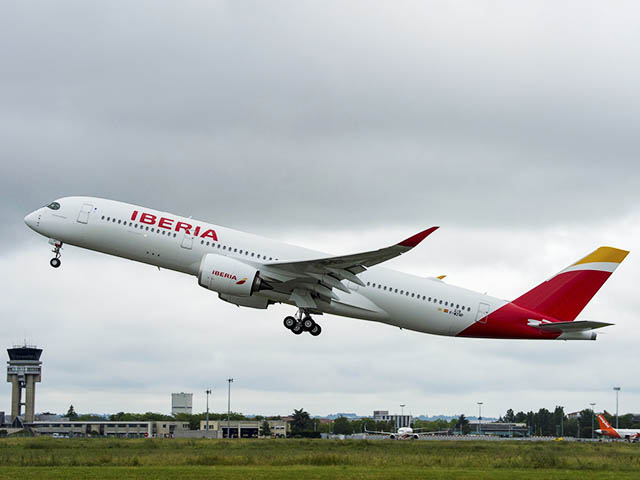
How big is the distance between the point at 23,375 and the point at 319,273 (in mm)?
160712

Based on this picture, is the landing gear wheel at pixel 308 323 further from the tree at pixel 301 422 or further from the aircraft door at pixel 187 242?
the tree at pixel 301 422

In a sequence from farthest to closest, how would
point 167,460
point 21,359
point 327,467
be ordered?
point 21,359
point 167,460
point 327,467

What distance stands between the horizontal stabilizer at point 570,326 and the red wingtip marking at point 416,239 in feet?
39.0

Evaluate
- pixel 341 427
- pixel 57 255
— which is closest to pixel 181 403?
pixel 341 427

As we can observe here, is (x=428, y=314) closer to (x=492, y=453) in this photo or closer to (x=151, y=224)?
(x=492, y=453)

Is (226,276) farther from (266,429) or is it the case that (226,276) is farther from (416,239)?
(266,429)

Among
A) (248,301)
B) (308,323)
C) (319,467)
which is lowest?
(319,467)

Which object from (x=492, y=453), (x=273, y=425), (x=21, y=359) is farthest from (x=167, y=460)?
(x=21, y=359)

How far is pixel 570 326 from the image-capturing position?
46.6 m

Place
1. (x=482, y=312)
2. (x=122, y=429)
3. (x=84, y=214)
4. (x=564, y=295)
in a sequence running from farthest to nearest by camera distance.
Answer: (x=122, y=429) < (x=564, y=295) < (x=482, y=312) < (x=84, y=214)

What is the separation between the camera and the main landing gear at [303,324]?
4656cm

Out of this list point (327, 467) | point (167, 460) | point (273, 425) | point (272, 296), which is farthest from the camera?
point (273, 425)

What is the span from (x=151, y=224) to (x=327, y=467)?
1553cm

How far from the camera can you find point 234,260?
144 feet
